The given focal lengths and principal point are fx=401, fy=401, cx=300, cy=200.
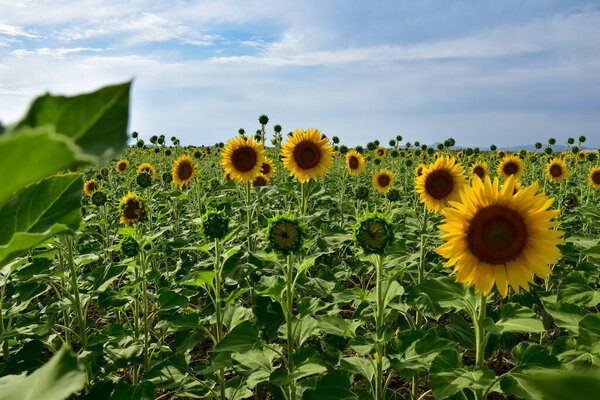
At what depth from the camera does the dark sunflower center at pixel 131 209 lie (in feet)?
13.3

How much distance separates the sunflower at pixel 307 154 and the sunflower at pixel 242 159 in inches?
18.8

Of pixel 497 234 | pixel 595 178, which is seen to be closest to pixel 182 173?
pixel 497 234

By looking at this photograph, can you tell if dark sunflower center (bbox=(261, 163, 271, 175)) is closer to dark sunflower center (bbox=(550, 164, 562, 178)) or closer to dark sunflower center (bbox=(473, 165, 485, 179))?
dark sunflower center (bbox=(473, 165, 485, 179))

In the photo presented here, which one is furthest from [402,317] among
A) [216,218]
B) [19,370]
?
[19,370]

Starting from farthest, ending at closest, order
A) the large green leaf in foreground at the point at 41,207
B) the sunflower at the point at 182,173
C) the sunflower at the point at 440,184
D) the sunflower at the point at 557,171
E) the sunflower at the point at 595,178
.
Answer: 1. the sunflower at the point at 557,171
2. the sunflower at the point at 595,178
3. the sunflower at the point at 182,173
4. the sunflower at the point at 440,184
5. the large green leaf in foreground at the point at 41,207

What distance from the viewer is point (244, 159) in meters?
4.85

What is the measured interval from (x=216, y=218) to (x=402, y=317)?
1.68 meters

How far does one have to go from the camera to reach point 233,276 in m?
2.87

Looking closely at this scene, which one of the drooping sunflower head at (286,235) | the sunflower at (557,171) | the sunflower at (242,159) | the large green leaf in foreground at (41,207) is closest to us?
the large green leaf in foreground at (41,207)

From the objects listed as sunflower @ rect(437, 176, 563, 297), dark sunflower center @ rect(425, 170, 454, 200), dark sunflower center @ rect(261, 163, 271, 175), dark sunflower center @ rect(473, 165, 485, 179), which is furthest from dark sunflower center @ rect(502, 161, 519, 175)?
sunflower @ rect(437, 176, 563, 297)

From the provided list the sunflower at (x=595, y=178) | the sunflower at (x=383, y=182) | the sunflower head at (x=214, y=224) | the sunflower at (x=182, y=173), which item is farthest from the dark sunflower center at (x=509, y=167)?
the sunflower head at (x=214, y=224)

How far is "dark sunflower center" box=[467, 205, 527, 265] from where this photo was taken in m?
1.90

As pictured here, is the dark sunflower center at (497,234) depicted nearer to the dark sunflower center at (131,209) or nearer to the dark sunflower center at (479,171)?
the dark sunflower center at (131,209)

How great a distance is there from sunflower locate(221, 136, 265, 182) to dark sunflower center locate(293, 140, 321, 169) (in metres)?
0.61
